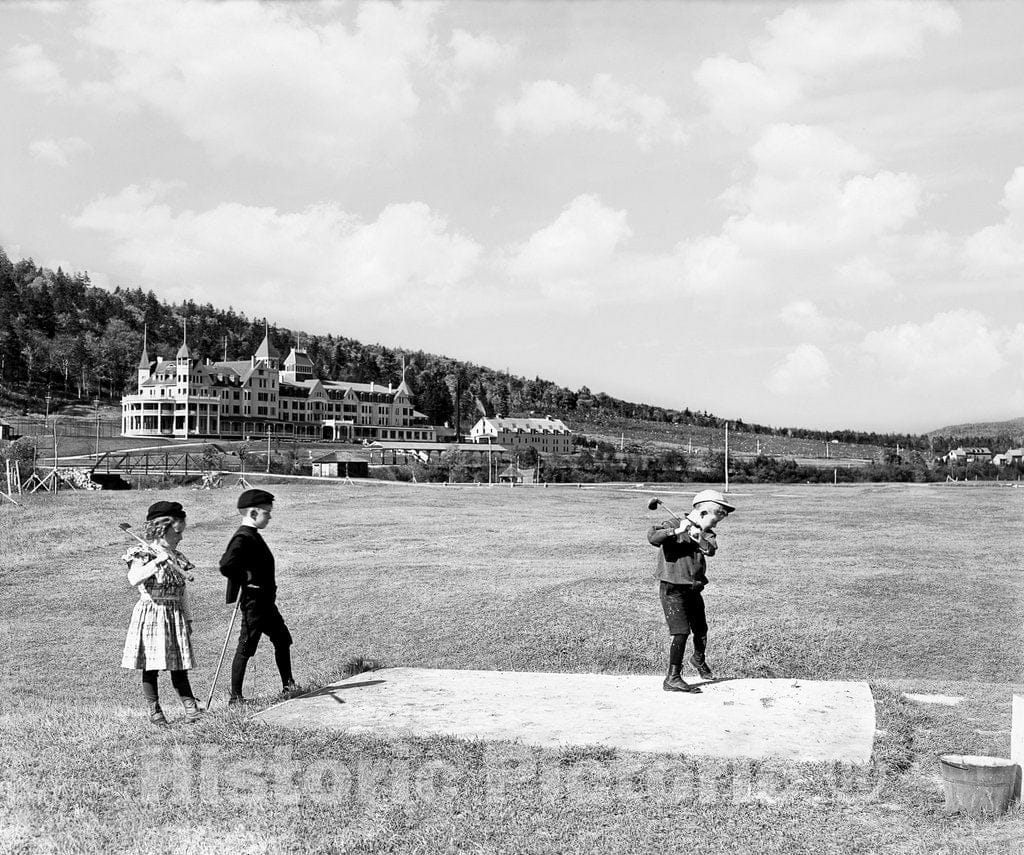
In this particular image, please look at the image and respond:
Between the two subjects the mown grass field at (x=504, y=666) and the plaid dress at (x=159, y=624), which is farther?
the plaid dress at (x=159, y=624)

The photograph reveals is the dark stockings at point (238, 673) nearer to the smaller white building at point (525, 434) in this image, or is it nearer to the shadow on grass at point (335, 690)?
the shadow on grass at point (335, 690)

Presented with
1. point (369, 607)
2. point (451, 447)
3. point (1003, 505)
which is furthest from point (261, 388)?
point (369, 607)

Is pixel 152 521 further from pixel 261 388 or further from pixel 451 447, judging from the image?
pixel 261 388

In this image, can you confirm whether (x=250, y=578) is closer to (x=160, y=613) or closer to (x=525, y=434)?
(x=160, y=613)

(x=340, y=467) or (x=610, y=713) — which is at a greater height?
(x=340, y=467)

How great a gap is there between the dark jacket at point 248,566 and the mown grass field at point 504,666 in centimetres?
149

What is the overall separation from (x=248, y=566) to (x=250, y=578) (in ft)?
0.50

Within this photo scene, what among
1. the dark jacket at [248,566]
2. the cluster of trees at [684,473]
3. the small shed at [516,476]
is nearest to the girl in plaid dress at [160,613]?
the dark jacket at [248,566]

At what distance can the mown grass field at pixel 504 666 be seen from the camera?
24.1ft

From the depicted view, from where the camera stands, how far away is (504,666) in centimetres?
1686

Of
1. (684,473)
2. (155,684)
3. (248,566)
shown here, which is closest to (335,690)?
(248,566)

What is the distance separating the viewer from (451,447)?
143625mm

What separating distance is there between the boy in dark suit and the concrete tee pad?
2.53 feet

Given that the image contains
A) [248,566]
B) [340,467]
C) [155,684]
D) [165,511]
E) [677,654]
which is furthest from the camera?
[340,467]
